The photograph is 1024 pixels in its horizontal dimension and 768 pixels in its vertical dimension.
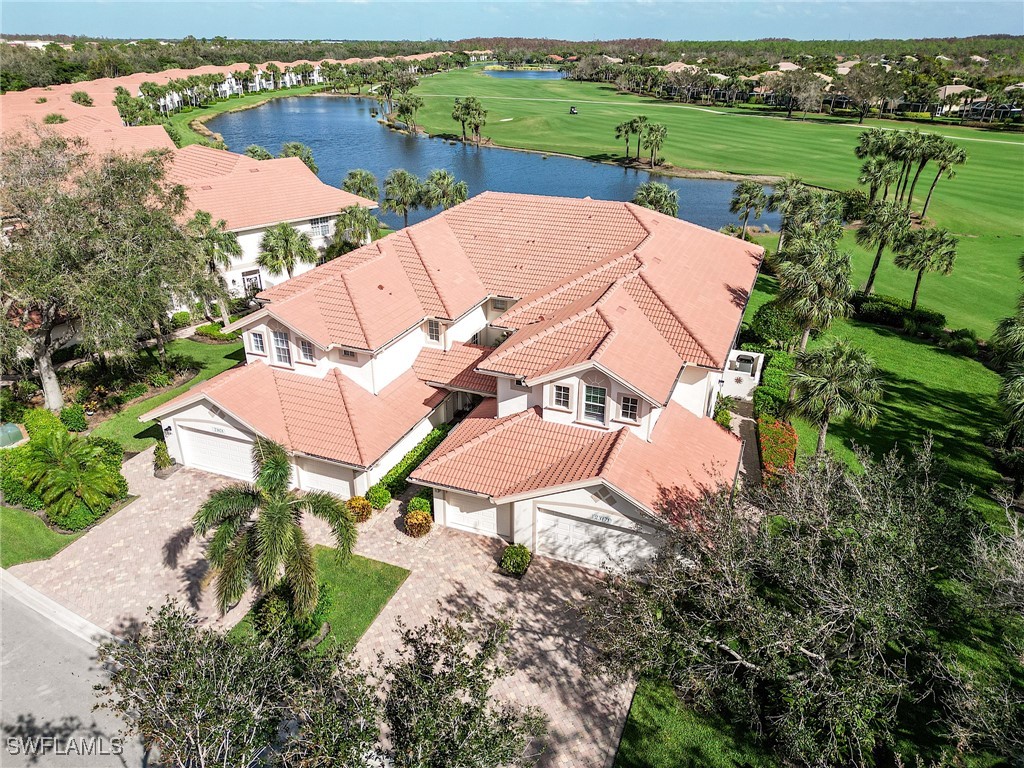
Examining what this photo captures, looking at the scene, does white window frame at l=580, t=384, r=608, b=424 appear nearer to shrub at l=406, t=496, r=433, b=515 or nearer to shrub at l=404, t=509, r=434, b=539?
shrub at l=406, t=496, r=433, b=515

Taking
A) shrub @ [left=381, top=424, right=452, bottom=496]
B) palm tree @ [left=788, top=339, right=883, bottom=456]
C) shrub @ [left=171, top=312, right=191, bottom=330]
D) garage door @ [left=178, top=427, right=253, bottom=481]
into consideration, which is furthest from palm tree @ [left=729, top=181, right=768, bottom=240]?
garage door @ [left=178, top=427, right=253, bottom=481]

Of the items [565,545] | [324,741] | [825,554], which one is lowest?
[565,545]

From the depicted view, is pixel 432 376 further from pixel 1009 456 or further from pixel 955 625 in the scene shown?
pixel 1009 456

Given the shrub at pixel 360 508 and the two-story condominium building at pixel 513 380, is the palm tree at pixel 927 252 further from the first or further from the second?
the shrub at pixel 360 508

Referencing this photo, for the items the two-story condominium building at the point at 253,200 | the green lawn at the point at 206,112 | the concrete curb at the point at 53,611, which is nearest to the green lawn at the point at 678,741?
the concrete curb at the point at 53,611

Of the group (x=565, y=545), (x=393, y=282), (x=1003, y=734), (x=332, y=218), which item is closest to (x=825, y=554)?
(x=1003, y=734)

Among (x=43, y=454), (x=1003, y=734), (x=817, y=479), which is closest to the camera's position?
(x=1003, y=734)
